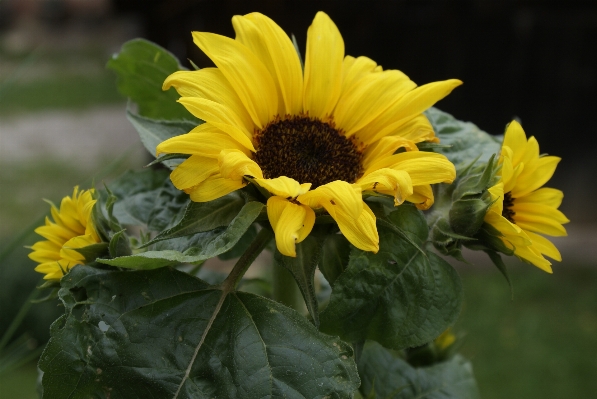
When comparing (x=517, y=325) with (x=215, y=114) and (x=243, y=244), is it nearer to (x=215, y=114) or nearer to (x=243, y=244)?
(x=243, y=244)

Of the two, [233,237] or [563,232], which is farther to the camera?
[563,232]

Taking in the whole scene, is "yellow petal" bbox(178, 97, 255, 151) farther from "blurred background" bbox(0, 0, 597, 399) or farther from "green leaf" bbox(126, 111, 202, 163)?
"blurred background" bbox(0, 0, 597, 399)

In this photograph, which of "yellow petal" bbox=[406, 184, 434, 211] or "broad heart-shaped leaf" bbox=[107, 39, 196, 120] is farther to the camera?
"broad heart-shaped leaf" bbox=[107, 39, 196, 120]

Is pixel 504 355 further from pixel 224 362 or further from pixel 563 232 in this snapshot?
pixel 224 362

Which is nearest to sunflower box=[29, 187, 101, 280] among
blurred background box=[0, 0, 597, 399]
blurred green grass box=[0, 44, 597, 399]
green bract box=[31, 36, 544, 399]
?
green bract box=[31, 36, 544, 399]

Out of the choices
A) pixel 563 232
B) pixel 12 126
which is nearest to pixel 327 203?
pixel 563 232
